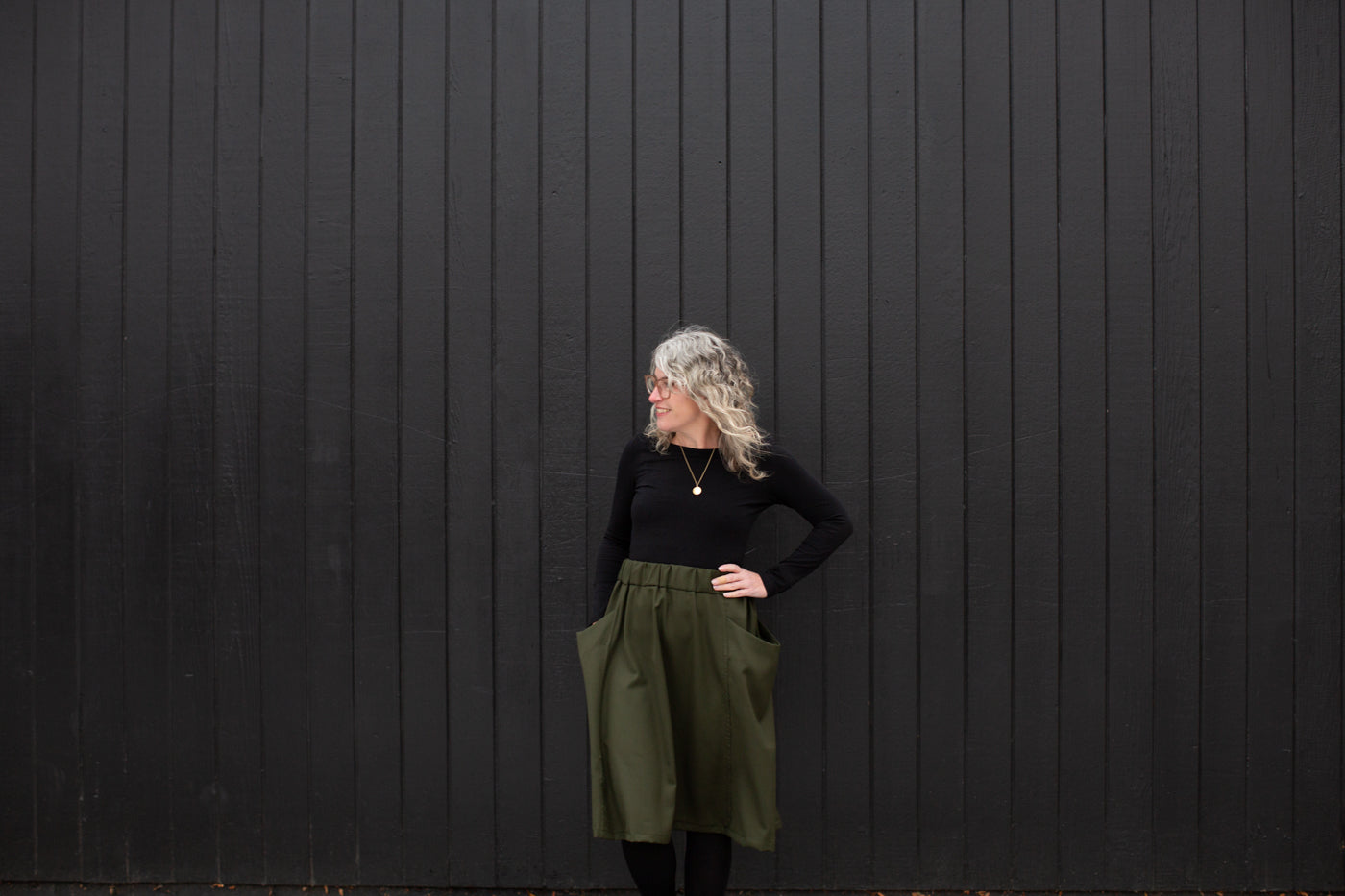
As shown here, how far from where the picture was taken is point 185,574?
293 centimetres

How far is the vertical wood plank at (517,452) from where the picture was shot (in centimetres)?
289

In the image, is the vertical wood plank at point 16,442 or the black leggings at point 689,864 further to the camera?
the vertical wood plank at point 16,442

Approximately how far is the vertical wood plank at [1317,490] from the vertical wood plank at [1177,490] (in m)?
0.33

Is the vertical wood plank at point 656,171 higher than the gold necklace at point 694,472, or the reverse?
the vertical wood plank at point 656,171

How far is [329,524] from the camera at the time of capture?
9.55 feet

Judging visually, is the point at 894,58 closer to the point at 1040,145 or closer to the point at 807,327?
the point at 1040,145

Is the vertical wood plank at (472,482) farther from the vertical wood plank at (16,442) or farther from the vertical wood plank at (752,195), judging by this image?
the vertical wood plank at (16,442)

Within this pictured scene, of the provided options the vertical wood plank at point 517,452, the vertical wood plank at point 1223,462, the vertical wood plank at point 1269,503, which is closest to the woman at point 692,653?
the vertical wood plank at point 517,452

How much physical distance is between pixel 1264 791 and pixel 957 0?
2.78 metres

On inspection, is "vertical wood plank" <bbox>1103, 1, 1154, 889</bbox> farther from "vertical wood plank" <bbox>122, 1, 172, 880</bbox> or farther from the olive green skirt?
"vertical wood plank" <bbox>122, 1, 172, 880</bbox>

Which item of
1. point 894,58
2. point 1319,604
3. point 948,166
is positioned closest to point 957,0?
point 894,58

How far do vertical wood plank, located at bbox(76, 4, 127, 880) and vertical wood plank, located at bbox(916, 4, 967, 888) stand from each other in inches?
105

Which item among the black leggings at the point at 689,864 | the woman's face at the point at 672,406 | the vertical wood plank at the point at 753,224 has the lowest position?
the black leggings at the point at 689,864

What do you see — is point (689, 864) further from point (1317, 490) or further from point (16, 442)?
point (16, 442)
